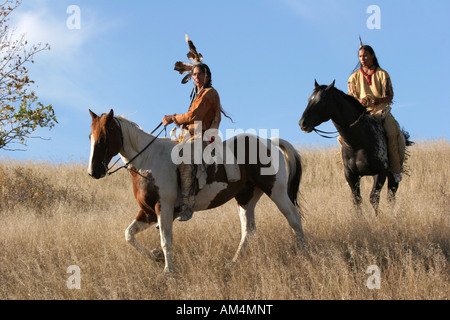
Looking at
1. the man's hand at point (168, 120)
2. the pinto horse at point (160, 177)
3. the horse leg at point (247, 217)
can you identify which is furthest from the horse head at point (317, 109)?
the man's hand at point (168, 120)

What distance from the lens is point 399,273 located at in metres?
6.14

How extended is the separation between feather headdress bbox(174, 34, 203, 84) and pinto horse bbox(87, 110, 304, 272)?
1084 mm

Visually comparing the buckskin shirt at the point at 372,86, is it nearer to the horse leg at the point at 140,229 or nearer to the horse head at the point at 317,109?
the horse head at the point at 317,109

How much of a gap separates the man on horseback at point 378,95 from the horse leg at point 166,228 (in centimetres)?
469

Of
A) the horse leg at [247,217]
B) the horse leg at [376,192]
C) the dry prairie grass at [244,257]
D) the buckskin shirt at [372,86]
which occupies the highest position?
the buckskin shirt at [372,86]

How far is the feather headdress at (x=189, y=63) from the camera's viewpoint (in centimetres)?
666

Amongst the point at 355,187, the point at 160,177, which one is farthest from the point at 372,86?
the point at 160,177

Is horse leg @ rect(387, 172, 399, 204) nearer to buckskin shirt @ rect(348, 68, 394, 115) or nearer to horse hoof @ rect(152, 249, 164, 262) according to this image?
buckskin shirt @ rect(348, 68, 394, 115)

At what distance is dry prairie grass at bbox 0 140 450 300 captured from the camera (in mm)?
5703

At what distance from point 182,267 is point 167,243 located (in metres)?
0.50

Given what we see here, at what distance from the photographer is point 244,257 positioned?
6.63 m

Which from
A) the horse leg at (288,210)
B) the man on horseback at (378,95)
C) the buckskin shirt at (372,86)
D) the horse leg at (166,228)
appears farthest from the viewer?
the buckskin shirt at (372,86)

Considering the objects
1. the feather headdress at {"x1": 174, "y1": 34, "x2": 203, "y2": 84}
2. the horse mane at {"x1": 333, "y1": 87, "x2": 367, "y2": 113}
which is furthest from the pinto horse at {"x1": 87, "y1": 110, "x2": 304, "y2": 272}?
the horse mane at {"x1": 333, "y1": 87, "x2": 367, "y2": 113}

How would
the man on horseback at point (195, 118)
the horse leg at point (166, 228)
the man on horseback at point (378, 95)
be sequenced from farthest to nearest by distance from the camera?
the man on horseback at point (378, 95), the man on horseback at point (195, 118), the horse leg at point (166, 228)
